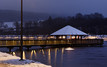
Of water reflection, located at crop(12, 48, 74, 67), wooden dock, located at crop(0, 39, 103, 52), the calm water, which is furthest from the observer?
wooden dock, located at crop(0, 39, 103, 52)

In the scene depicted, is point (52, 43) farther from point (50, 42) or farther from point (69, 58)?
point (69, 58)

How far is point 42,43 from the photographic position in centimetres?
5034

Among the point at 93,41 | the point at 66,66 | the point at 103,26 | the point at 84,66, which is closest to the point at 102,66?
the point at 84,66

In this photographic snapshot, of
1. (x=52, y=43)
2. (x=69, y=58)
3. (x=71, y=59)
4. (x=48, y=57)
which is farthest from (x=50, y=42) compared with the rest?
(x=71, y=59)

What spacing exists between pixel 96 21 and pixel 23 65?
5902 inches

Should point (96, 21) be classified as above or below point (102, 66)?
above

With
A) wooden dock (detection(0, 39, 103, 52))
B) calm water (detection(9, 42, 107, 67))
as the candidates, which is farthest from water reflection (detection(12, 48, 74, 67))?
wooden dock (detection(0, 39, 103, 52))

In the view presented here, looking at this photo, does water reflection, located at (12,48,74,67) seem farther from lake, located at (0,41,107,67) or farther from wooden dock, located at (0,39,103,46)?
wooden dock, located at (0,39,103,46)

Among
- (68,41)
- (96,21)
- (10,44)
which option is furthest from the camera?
(96,21)

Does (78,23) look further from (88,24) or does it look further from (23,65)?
(23,65)

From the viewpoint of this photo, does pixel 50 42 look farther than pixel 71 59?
Yes

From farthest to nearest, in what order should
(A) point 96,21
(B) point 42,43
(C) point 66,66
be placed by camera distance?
(A) point 96,21 < (B) point 42,43 < (C) point 66,66

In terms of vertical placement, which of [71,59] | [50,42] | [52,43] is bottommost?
[71,59]

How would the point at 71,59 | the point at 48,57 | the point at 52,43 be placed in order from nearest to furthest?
the point at 71,59, the point at 48,57, the point at 52,43
